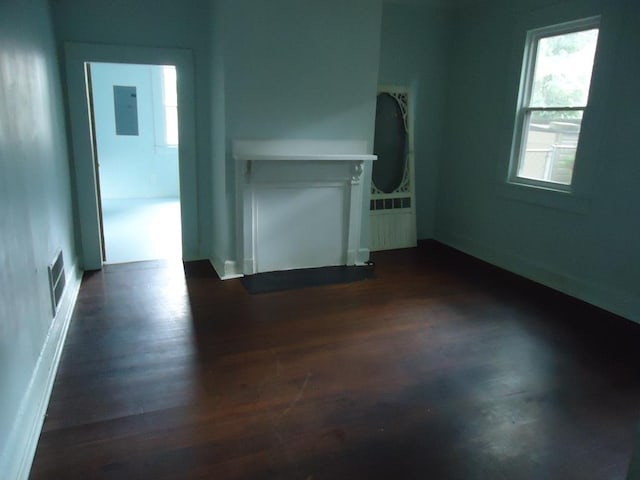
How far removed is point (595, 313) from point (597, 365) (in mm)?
916

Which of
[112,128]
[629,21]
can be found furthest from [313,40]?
[112,128]

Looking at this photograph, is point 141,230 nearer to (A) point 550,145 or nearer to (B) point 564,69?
(A) point 550,145

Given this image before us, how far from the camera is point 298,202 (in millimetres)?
4301

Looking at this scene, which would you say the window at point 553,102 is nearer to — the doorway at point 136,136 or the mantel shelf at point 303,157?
A: the mantel shelf at point 303,157

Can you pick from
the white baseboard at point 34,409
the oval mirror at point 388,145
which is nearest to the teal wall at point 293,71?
the oval mirror at point 388,145

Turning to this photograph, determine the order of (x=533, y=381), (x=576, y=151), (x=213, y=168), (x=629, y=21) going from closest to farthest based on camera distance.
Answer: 1. (x=533, y=381)
2. (x=629, y=21)
3. (x=576, y=151)
4. (x=213, y=168)

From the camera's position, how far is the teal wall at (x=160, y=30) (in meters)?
3.85

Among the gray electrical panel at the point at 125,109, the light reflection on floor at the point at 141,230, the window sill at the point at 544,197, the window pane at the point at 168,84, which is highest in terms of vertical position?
the window pane at the point at 168,84

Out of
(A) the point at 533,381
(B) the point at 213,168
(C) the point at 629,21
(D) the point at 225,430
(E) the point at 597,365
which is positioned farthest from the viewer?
(B) the point at 213,168

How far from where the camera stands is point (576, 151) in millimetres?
3844

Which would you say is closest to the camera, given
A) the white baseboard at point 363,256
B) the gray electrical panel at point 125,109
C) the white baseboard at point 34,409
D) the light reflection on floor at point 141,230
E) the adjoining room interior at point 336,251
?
the white baseboard at point 34,409

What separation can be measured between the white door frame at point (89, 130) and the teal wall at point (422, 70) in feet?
7.07

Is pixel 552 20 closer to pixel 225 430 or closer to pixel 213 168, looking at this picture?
pixel 213 168

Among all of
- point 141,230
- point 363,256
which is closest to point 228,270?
point 363,256
